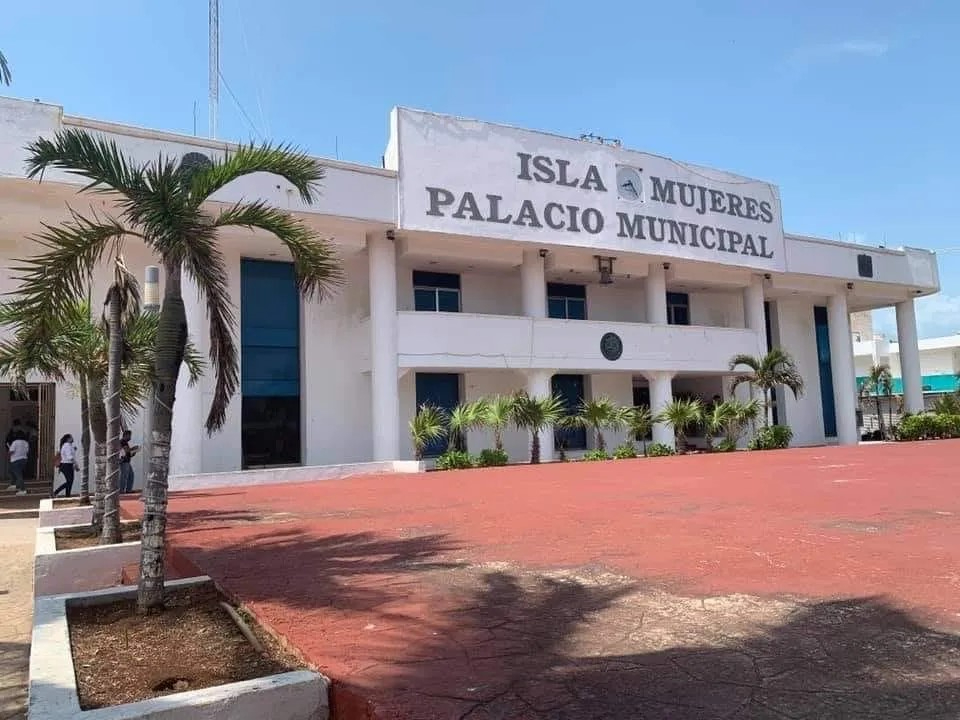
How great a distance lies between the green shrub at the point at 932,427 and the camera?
29.0 m

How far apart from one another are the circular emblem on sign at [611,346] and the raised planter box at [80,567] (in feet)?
60.1

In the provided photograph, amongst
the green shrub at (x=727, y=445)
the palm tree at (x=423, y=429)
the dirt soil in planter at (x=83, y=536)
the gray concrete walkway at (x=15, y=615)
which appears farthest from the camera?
the green shrub at (x=727, y=445)

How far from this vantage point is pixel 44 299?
5.62 m

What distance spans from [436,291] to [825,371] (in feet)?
62.7

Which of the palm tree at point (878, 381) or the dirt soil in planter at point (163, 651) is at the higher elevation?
the palm tree at point (878, 381)

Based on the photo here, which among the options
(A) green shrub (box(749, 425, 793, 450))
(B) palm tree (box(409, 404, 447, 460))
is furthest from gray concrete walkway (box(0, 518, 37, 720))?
(A) green shrub (box(749, 425, 793, 450))

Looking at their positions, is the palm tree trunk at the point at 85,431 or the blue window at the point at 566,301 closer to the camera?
the palm tree trunk at the point at 85,431

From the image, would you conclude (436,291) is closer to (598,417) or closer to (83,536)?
(598,417)

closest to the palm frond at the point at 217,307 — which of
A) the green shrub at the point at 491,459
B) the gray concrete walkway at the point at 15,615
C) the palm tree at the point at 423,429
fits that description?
the gray concrete walkway at the point at 15,615

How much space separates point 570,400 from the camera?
27.1m

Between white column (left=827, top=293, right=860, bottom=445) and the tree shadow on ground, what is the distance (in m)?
28.3

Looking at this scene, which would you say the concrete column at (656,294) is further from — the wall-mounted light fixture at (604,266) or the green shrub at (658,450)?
the green shrub at (658,450)

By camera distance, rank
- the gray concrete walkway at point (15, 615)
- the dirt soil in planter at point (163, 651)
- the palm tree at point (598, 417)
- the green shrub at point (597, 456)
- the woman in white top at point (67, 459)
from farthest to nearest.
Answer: the green shrub at point (597, 456)
the palm tree at point (598, 417)
the woman in white top at point (67, 459)
the gray concrete walkway at point (15, 615)
the dirt soil in planter at point (163, 651)

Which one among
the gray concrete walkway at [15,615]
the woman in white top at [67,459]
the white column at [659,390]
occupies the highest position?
the white column at [659,390]
